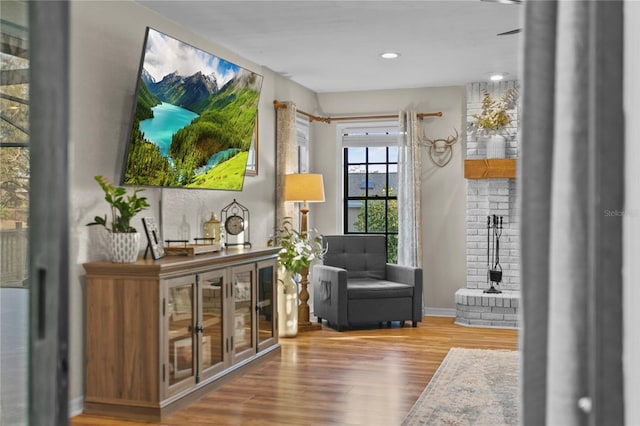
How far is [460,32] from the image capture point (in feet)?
16.6

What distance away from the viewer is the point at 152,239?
13.8 ft

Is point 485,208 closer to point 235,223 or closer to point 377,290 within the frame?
point 377,290

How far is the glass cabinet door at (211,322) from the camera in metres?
4.20

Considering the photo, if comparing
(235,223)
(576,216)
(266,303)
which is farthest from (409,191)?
(576,216)

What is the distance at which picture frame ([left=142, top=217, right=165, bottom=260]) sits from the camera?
413 cm

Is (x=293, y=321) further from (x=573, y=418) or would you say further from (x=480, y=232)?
(x=573, y=418)

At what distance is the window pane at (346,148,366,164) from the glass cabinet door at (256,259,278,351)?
2.62 m

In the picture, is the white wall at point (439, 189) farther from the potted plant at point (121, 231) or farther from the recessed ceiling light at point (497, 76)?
the potted plant at point (121, 231)

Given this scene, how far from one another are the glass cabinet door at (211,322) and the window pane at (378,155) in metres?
3.56

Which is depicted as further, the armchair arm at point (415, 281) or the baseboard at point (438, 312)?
the baseboard at point (438, 312)

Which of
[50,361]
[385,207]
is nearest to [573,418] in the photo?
[50,361]

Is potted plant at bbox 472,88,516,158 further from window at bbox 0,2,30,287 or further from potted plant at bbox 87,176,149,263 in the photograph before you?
window at bbox 0,2,30,287

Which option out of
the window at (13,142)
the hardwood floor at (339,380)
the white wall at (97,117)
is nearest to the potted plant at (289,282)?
the hardwood floor at (339,380)

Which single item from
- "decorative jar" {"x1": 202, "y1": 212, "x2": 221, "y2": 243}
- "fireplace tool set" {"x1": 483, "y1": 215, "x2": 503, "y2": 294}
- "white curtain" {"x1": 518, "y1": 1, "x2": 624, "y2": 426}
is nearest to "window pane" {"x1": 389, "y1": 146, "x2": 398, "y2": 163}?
"fireplace tool set" {"x1": 483, "y1": 215, "x2": 503, "y2": 294}
